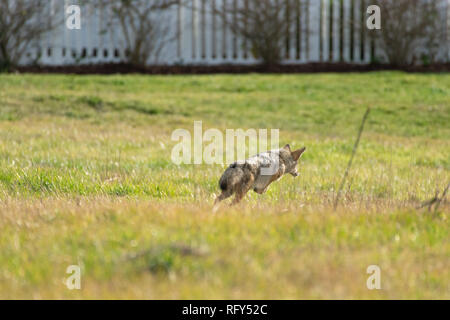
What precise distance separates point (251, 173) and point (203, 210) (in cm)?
58

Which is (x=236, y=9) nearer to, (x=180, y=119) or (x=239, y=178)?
(x=180, y=119)

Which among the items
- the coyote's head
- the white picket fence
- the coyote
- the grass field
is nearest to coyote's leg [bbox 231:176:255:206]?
the coyote

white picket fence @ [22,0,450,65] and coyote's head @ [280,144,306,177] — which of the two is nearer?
coyote's head @ [280,144,306,177]

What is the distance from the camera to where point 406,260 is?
9.38ft

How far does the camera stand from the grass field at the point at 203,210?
2.59 metres

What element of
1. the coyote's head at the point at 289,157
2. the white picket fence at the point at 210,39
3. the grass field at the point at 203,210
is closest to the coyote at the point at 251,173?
the coyote's head at the point at 289,157

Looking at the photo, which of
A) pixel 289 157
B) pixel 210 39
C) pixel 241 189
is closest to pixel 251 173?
pixel 241 189

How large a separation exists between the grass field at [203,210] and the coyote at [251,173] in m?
0.16

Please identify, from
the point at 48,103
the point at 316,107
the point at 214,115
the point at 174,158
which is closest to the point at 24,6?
the point at 48,103

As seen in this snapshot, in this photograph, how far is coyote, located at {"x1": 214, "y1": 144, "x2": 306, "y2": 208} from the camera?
12.9 feet

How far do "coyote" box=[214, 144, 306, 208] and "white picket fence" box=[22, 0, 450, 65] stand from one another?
1392cm

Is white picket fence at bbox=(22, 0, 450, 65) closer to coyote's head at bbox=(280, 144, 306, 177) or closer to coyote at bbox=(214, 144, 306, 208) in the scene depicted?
coyote's head at bbox=(280, 144, 306, 177)

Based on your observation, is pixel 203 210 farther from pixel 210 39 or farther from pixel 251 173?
pixel 210 39

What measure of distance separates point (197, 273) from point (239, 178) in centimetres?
143
